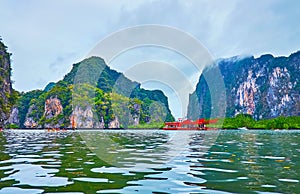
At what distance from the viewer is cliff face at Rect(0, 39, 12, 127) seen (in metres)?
55.2

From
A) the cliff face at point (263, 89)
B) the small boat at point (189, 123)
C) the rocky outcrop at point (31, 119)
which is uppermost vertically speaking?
the cliff face at point (263, 89)

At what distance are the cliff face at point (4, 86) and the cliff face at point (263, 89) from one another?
117692mm

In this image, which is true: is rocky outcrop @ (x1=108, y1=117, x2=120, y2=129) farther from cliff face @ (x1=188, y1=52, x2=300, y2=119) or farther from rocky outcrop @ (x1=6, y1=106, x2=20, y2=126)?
cliff face @ (x1=188, y1=52, x2=300, y2=119)

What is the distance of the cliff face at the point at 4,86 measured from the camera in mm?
55194

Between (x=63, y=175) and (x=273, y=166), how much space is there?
574 cm

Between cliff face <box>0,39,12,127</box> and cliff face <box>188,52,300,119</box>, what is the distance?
386ft

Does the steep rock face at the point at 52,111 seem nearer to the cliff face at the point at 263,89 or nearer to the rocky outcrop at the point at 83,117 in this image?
the rocky outcrop at the point at 83,117

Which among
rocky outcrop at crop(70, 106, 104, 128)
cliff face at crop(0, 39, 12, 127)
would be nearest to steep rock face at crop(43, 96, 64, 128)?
rocky outcrop at crop(70, 106, 104, 128)

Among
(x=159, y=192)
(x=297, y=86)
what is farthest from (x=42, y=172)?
(x=297, y=86)

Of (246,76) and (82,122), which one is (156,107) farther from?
(246,76)

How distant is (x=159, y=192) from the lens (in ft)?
17.6

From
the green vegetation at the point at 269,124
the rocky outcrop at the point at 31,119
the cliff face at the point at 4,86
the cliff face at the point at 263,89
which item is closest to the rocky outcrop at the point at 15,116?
the rocky outcrop at the point at 31,119

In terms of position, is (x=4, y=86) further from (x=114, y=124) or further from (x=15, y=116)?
(x=15, y=116)

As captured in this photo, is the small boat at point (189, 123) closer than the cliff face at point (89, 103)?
Yes
